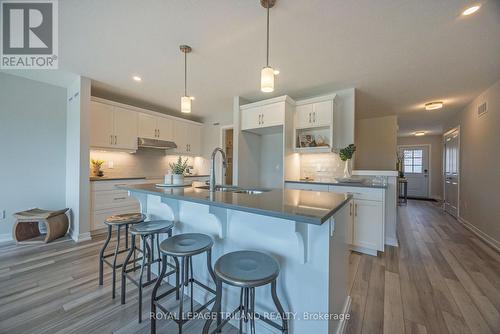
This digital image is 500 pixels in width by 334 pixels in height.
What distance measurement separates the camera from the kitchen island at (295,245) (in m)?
1.10

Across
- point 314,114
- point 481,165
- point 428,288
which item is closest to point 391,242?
point 428,288

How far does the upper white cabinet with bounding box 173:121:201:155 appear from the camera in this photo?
4.72 metres

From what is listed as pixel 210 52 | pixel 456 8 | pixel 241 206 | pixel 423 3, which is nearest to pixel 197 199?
pixel 241 206

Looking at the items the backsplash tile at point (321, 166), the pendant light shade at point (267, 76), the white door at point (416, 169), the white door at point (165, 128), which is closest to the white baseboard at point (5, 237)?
the white door at point (165, 128)

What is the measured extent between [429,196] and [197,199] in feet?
30.2

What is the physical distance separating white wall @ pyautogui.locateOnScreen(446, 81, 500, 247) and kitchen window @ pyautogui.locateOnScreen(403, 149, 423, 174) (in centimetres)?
375

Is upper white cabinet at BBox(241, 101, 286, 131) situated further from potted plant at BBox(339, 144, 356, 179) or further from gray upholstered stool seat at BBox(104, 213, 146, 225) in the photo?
gray upholstered stool seat at BBox(104, 213, 146, 225)

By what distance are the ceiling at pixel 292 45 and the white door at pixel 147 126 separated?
61cm

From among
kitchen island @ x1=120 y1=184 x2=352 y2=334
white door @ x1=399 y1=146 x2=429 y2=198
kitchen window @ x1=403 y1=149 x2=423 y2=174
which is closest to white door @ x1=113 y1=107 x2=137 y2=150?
kitchen island @ x1=120 y1=184 x2=352 y2=334

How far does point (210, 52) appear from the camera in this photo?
2.28 m

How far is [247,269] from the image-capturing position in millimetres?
1083

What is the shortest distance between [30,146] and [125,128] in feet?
4.30

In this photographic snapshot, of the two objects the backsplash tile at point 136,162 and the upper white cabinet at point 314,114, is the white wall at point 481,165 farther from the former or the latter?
the backsplash tile at point 136,162

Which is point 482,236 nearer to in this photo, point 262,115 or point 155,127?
→ point 262,115
